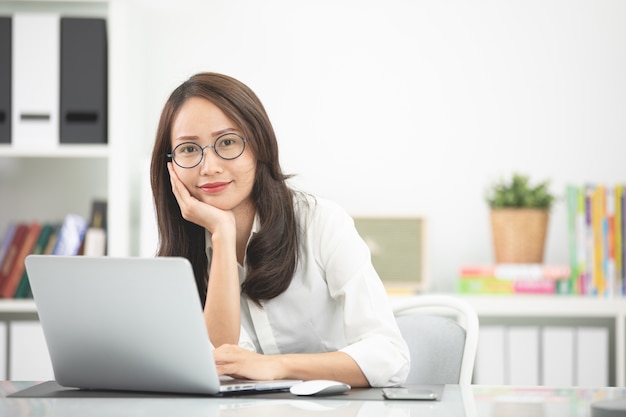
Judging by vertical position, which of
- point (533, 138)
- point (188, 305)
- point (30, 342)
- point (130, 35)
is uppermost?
point (130, 35)

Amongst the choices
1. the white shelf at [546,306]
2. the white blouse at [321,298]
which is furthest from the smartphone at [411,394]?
the white shelf at [546,306]

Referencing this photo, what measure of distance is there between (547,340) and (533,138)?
0.74 metres

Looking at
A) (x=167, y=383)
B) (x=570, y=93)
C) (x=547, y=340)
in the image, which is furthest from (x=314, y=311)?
(x=570, y=93)

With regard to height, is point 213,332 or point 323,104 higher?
point 323,104

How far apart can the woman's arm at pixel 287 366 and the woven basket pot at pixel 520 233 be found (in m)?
1.55

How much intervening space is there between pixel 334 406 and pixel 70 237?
196 cm

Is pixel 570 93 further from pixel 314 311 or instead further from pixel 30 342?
pixel 30 342

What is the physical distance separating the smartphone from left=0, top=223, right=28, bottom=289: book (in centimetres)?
197

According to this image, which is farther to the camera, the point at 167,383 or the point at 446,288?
the point at 446,288

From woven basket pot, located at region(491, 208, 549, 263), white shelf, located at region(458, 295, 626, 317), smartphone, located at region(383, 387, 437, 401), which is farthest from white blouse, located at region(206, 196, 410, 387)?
woven basket pot, located at region(491, 208, 549, 263)

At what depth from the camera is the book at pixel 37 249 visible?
2906mm

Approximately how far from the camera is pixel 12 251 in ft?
9.62

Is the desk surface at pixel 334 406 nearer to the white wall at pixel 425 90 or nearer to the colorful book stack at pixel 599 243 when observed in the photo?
the colorful book stack at pixel 599 243

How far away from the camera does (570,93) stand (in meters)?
3.14
